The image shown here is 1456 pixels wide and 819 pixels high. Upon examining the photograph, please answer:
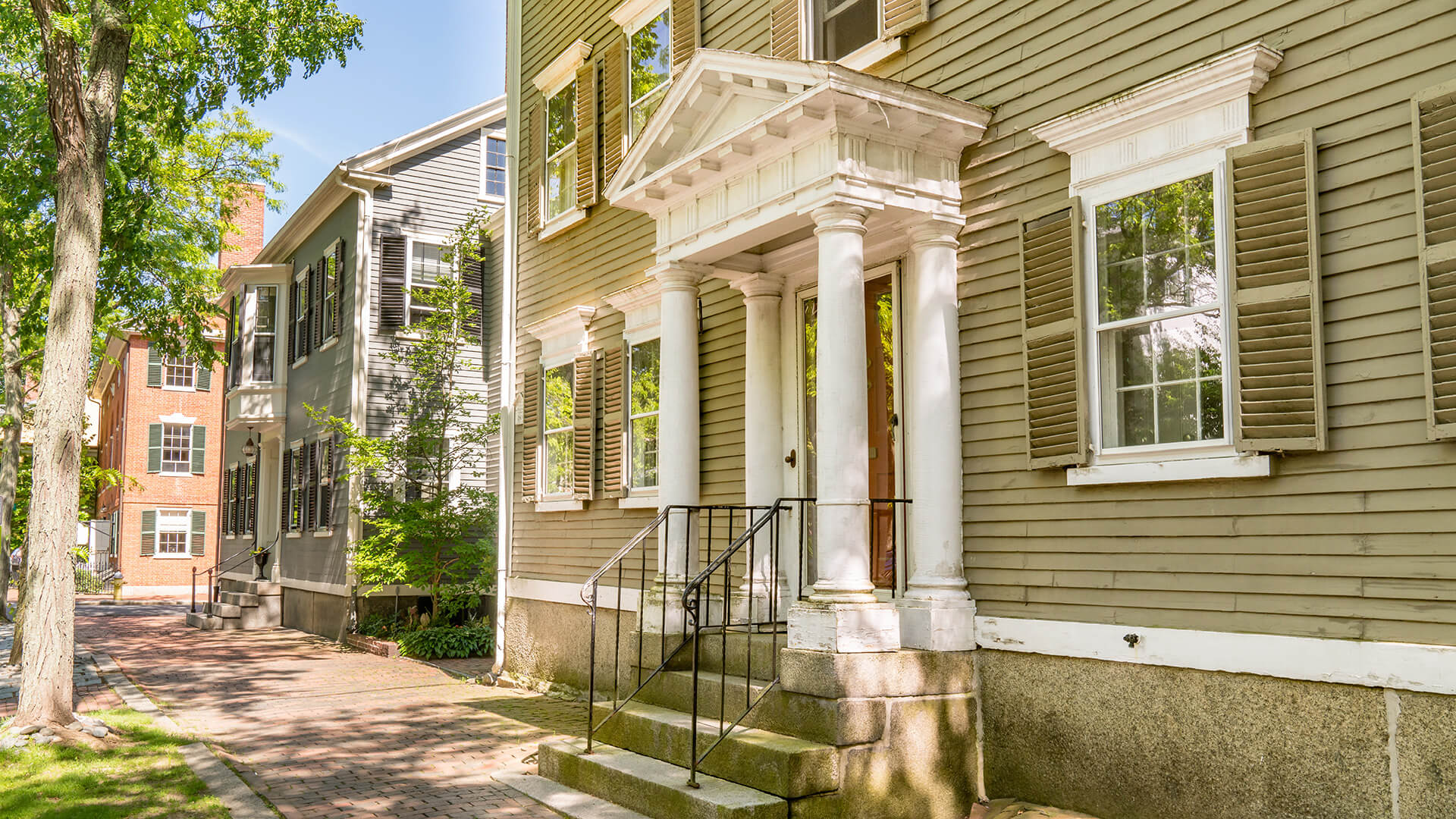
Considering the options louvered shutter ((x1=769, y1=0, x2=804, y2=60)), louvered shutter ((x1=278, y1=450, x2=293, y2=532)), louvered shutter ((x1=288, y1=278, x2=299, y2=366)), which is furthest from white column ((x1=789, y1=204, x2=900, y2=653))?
louvered shutter ((x1=288, y1=278, x2=299, y2=366))

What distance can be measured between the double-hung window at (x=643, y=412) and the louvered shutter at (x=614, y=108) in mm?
1888

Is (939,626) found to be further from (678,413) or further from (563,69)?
(563,69)

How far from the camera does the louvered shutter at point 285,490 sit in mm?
21788

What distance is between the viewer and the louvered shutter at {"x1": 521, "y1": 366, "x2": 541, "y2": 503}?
494 inches

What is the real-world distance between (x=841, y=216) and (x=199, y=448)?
118ft

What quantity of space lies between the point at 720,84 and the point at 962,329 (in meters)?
2.41

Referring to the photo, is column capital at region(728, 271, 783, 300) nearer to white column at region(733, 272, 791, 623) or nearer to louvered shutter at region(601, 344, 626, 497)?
white column at region(733, 272, 791, 623)

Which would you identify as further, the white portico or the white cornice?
the white portico

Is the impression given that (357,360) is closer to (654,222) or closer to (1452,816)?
(654,222)

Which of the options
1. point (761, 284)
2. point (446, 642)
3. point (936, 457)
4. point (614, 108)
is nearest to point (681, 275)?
point (761, 284)

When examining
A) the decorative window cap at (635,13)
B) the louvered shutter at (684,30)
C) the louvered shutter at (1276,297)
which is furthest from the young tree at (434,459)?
the louvered shutter at (1276,297)

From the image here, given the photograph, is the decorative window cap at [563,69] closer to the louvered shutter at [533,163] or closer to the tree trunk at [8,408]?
the louvered shutter at [533,163]

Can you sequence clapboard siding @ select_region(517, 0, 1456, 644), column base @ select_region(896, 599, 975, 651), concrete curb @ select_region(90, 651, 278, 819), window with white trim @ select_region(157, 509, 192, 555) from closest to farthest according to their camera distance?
clapboard siding @ select_region(517, 0, 1456, 644), column base @ select_region(896, 599, 975, 651), concrete curb @ select_region(90, 651, 278, 819), window with white trim @ select_region(157, 509, 192, 555)

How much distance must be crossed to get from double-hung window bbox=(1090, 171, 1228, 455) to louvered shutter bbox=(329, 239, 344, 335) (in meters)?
15.9
